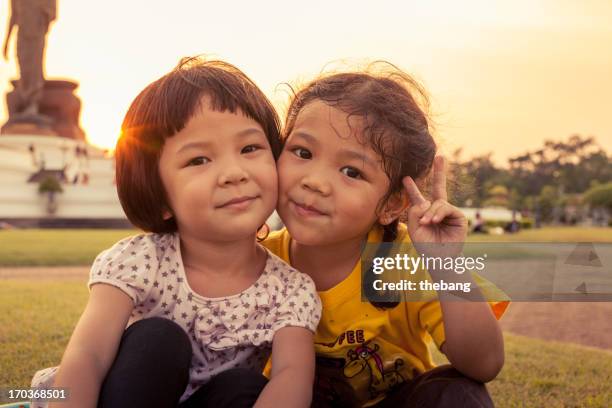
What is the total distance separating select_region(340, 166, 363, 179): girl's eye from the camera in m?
1.92

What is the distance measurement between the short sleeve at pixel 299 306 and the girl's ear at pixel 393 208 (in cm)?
28

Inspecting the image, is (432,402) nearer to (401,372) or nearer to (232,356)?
(401,372)

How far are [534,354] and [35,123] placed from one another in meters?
24.3

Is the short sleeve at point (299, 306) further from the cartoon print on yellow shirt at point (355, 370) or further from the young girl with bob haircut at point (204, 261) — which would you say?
the cartoon print on yellow shirt at point (355, 370)

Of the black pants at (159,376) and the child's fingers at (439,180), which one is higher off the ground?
the child's fingers at (439,180)

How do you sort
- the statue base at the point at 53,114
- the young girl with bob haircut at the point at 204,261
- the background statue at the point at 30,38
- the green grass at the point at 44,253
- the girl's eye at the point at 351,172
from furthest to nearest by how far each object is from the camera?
1. the statue base at the point at 53,114
2. the background statue at the point at 30,38
3. the green grass at the point at 44,253
4. the girl's eye at the point at 351,172
5. the young girl with bob haircut at the point at 204,261

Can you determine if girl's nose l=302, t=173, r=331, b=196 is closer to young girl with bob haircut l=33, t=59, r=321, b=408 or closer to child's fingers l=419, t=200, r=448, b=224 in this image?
young girl with bob haircut l=33, t=59, r=321, b=408

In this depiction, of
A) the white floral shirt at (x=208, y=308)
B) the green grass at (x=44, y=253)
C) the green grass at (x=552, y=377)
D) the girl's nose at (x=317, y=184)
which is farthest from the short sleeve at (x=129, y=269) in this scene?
the green grass at (x=44, y=253)

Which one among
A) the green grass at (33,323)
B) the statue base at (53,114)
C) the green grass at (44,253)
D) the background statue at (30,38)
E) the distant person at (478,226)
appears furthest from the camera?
the statue base at (53,114)

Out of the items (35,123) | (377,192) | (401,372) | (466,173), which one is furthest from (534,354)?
(35,123)

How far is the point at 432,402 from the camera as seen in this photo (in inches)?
71.2

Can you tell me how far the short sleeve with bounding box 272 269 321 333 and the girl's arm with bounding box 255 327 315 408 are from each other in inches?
0.7

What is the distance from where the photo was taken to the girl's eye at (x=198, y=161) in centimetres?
182

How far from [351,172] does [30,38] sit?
23544mm
